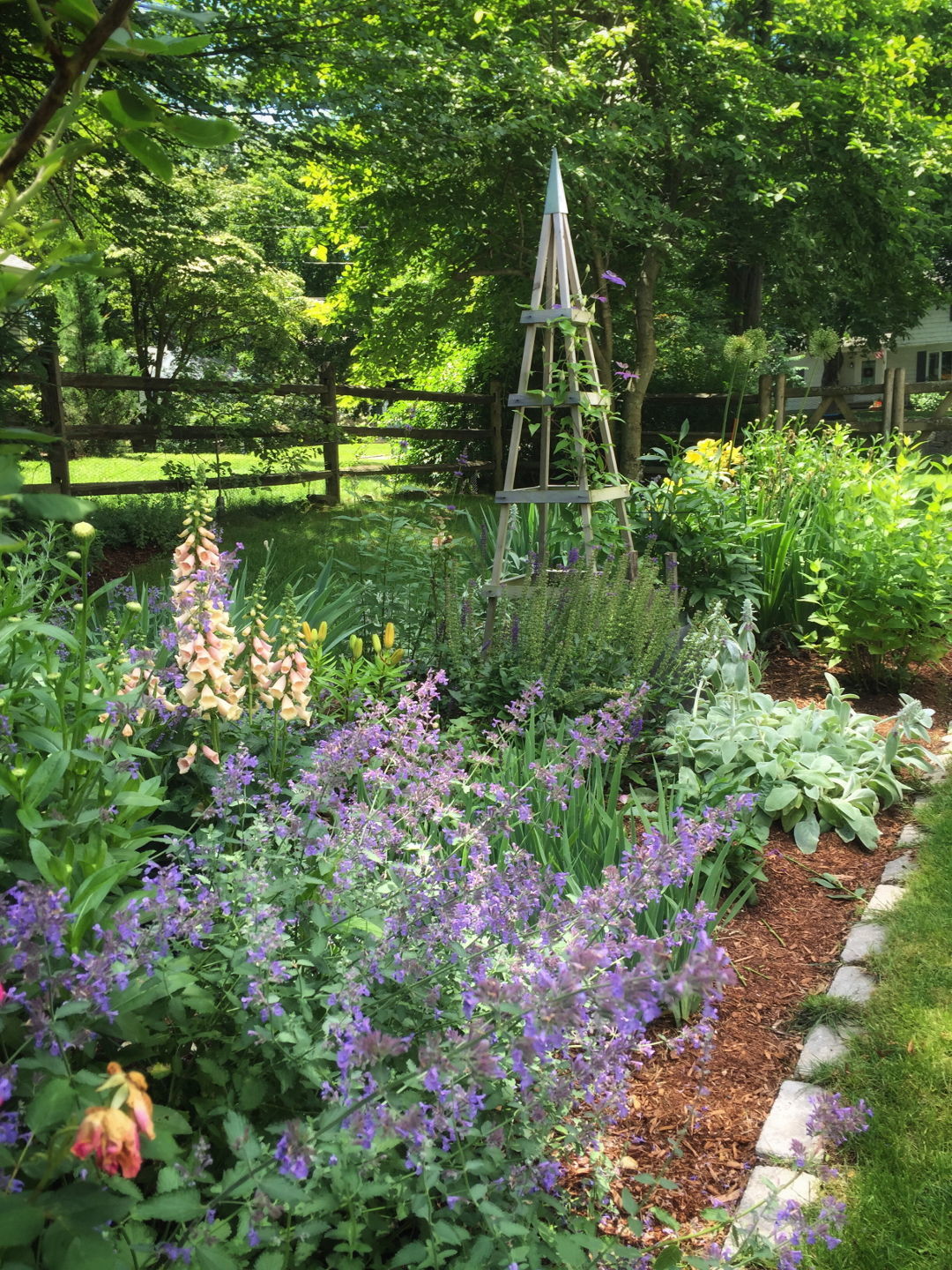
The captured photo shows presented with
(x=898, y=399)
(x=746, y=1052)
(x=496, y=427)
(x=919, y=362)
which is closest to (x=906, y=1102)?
(x=746, y=1052)

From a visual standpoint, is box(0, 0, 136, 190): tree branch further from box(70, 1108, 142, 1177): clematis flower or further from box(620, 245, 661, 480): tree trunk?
box(620, 245, 661, 480): tree trunk

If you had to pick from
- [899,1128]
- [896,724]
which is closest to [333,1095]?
[899,1128]

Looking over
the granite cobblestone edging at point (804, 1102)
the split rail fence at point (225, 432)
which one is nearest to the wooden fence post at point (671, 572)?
the granite cobblestone edging at point (804, 1102)

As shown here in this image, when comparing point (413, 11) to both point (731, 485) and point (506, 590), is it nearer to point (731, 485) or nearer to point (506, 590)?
point (731, 485)

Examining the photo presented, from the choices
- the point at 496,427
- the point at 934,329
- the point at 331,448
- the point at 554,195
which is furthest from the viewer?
the point at 934,329

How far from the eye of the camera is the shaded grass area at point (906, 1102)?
1.77 metres

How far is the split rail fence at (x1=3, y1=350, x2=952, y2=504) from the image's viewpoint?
8992 millimetres

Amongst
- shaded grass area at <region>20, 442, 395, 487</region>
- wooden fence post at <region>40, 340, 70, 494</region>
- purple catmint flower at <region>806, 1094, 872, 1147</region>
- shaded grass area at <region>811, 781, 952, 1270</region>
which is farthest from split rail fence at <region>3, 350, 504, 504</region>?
purple catmint flower at <region>806, 1094, 872, 1147</region>

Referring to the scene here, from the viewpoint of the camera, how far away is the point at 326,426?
11.1 m

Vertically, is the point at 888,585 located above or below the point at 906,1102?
above

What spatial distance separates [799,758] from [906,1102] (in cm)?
161

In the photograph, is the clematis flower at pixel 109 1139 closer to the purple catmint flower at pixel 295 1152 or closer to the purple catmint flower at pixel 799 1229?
the purple catmint flower at pixel 295 1152

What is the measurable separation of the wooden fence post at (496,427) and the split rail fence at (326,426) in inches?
0.5

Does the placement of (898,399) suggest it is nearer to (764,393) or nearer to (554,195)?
(764,393)
